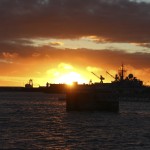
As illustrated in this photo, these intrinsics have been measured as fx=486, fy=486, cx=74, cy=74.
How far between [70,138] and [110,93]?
69.4 meters

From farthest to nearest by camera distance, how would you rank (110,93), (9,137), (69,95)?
(110,93) < (69,95) < (9,137)

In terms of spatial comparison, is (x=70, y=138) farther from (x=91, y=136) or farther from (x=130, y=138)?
(x=130, y=138)

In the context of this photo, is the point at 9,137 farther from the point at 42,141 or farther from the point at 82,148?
the point at 82,148

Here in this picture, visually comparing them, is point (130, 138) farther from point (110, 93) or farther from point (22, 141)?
point (110, 93)

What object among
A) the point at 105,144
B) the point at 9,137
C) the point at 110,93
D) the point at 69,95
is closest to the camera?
the point at 105,144

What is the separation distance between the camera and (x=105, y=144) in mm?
56000

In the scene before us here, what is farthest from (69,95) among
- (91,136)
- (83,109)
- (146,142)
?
(146,142)

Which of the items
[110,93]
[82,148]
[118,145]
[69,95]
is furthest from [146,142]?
[110,93]

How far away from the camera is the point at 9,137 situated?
61.7 metres

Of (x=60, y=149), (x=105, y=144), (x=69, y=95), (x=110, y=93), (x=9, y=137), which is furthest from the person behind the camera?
(x=110, y=93)

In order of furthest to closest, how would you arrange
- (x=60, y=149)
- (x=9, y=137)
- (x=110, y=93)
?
(x=110, y=93)
(x=9, y=137)
(x=60, y=149)

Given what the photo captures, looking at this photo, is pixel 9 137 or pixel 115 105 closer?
pixel 9 137

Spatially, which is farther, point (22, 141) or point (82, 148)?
point (22, 141)

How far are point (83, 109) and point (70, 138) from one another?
6131cm
